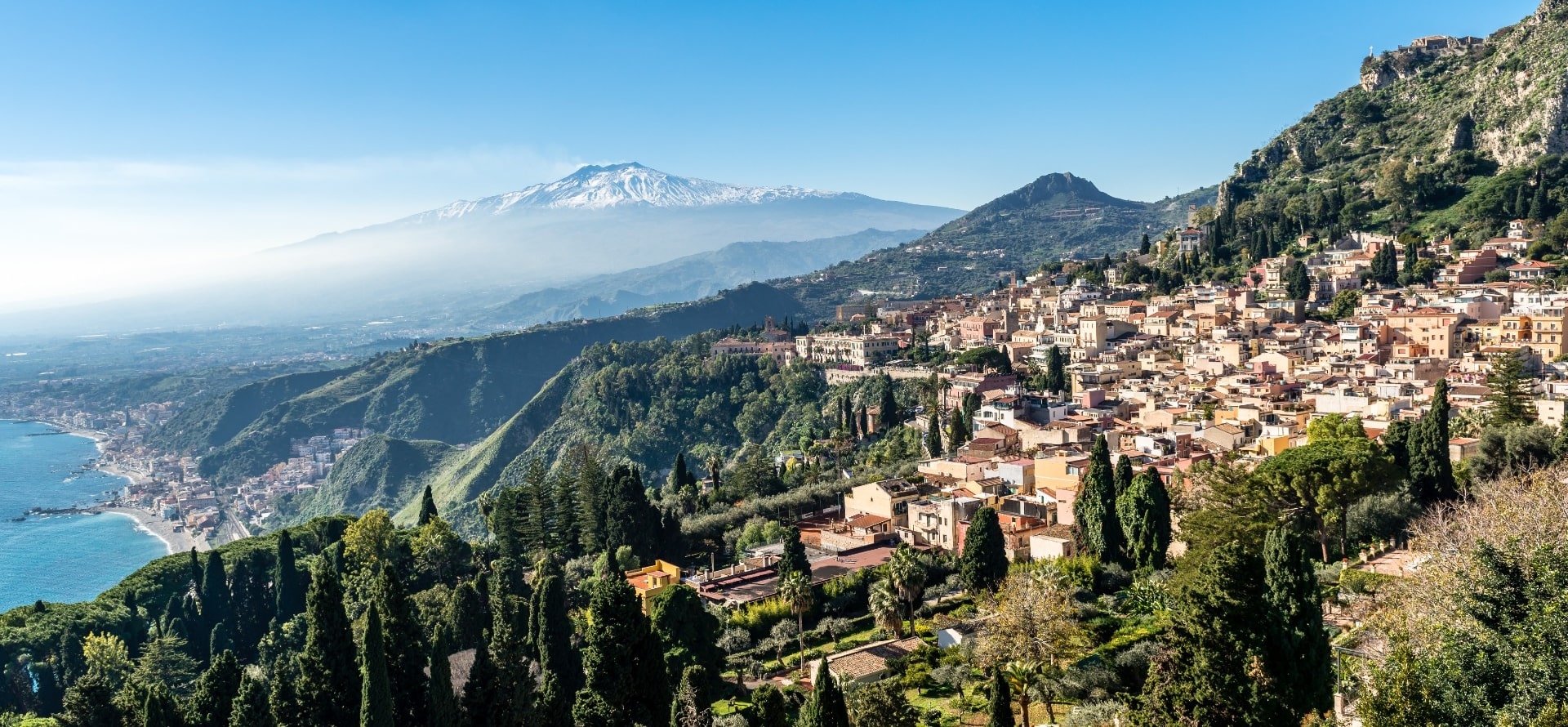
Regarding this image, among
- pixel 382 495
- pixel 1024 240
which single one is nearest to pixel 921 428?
pixel 382 495

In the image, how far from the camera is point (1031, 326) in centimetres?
6825

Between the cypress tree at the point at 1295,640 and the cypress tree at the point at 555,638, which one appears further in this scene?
the cypress tree at the point at 555,638

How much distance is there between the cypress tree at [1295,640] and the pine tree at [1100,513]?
9793 millimetres

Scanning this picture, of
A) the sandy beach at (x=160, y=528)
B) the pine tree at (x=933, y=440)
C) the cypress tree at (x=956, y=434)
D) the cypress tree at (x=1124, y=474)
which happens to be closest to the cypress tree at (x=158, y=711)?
the cypress tree at (x=1124, y=474)

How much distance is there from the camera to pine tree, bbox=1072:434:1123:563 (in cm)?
2564

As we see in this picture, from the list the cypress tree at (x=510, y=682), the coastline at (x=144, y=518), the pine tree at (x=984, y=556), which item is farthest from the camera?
the coastline at (x=144, y=518)

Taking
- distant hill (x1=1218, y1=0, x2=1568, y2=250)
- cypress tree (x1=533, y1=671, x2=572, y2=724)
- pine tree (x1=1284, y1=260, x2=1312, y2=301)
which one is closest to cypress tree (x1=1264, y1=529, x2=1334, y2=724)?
cypress tree (x1=533, y1=671, x2=572, y2=724)

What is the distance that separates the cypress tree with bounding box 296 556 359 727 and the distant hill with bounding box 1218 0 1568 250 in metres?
54.7

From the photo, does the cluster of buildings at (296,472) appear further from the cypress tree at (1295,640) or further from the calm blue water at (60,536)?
the cypress tree at (1295,640)

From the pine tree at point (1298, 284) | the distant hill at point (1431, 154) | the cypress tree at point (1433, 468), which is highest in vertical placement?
the distant hill at point (1431, 154)

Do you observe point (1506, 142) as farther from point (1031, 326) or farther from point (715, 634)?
point (715, 634)

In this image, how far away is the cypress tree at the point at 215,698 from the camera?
20125 mm

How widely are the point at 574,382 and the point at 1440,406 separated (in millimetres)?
74382

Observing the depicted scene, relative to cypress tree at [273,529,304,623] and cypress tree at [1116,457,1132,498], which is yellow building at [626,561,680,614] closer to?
cypress tree at [1116,457,1132,498]
